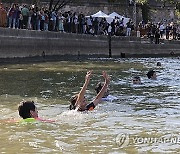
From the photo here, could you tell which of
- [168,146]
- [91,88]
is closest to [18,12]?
[91,88]

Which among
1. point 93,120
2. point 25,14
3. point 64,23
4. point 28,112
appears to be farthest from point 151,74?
point 64,23

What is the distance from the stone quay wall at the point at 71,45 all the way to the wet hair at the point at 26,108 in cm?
1907

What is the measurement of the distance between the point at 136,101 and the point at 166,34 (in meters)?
39.0

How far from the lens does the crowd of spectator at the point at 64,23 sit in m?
31.5

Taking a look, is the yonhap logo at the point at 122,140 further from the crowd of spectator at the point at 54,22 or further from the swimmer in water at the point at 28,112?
the crowd of spectator at the point at 54,22

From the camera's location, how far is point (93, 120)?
496 inches

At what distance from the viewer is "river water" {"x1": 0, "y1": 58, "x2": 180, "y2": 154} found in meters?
9.71

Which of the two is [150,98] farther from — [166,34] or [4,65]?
[166,34]

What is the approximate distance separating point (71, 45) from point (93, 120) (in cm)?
2487

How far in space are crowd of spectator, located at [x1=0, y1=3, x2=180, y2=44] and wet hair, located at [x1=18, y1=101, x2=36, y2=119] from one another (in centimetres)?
1960

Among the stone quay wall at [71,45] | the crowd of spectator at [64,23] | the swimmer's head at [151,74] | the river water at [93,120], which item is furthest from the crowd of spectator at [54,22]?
the swimmer's head at [151,74]

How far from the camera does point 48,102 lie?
15664mm

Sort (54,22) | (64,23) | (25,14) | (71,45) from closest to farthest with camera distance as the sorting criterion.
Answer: (25,14), (54,22), (71,45), (64,23)

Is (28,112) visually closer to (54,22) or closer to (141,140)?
(141,140)
